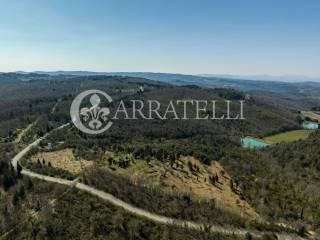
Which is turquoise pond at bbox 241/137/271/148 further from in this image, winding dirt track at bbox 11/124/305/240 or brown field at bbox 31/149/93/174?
winding dirt track at bbox 11/124/305/240

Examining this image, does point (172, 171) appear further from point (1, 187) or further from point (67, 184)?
point (1, 187)

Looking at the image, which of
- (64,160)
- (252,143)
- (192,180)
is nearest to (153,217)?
(192,180)

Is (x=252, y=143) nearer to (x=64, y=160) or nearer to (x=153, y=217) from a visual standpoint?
(x=64, y=160)

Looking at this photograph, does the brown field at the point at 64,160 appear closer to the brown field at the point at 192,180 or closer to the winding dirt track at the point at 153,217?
the brown field at the point at 192,180

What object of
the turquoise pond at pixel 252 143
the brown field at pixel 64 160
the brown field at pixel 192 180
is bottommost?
the turquoise pond at pixel 252 143

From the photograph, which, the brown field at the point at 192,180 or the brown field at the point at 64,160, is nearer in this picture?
the brown field at the point at 192,180

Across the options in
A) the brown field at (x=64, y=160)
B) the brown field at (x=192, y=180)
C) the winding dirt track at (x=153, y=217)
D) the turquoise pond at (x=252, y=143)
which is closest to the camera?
the winding dirt track at (x=153, y=217)

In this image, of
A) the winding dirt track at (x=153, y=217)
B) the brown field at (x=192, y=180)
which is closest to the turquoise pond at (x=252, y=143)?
the brown field at (x=192, y=180)
